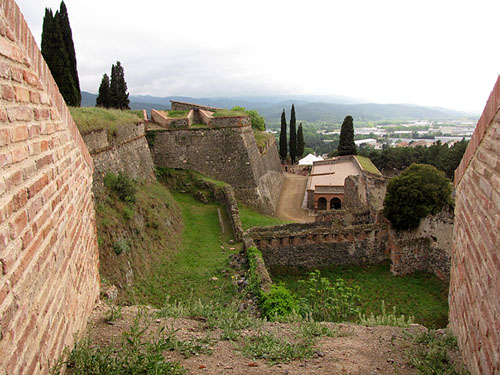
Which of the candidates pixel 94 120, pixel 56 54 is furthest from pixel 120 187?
pixel 56 54

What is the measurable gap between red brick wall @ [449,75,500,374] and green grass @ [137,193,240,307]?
424 centimetres

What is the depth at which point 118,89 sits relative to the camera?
2569 cm

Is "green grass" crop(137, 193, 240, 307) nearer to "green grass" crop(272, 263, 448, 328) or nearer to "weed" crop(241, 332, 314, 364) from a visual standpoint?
"weed" crop(241, 332, 314, 364)

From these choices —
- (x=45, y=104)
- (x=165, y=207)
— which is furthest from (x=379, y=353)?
(x=165, y=207)

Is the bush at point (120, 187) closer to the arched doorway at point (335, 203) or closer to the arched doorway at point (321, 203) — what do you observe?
the arched doorway at point (321, 203)

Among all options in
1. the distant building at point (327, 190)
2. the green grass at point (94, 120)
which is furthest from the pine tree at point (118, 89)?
the distant building at point (327, 190)

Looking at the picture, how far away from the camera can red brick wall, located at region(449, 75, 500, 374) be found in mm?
2936

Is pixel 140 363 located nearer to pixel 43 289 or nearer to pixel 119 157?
pixel 43 289

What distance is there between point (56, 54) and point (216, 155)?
9622mm

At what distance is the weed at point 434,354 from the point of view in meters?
3.60

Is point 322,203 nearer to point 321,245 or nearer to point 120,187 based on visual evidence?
point 321,245

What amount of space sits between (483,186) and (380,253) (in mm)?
10845

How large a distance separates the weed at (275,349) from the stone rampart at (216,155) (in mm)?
15463

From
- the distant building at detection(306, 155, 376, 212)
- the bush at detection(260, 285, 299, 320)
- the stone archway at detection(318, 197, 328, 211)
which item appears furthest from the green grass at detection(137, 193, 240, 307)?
the stone archway at detection(318, 197, 328, 211)
